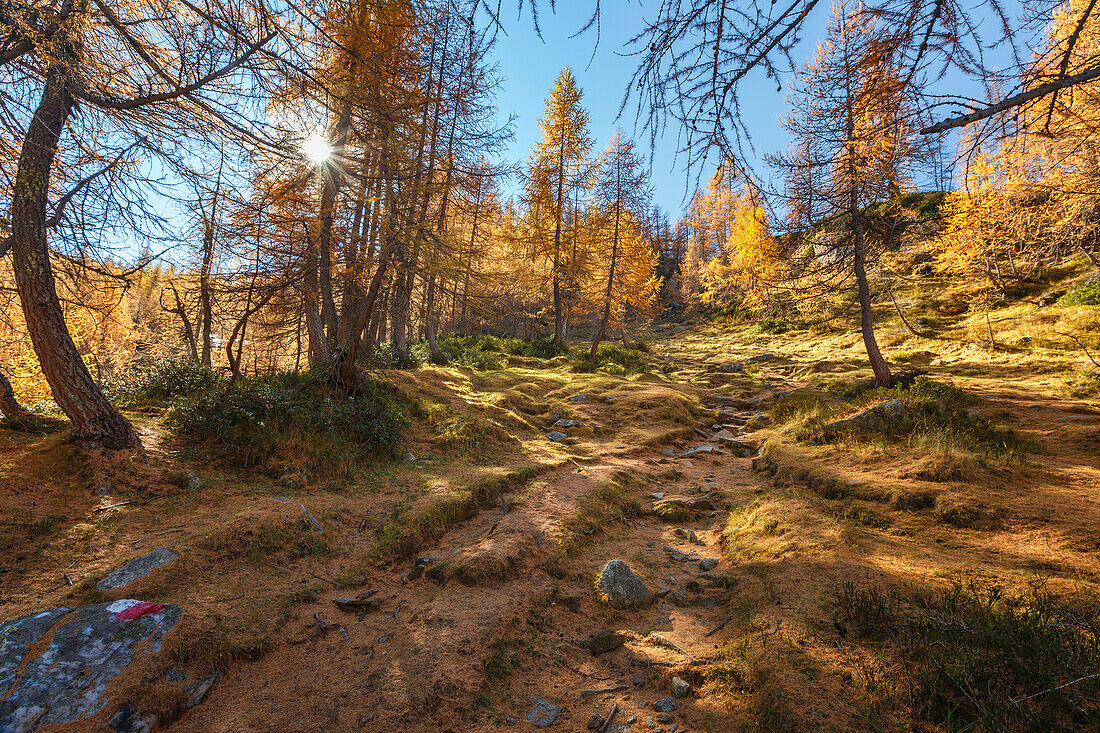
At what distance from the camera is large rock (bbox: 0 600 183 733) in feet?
7.48

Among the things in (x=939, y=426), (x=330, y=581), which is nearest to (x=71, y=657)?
(x=330, y=581)

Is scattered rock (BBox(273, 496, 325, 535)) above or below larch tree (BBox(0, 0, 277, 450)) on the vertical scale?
below

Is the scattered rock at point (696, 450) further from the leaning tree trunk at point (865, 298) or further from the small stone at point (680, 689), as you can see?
the small stone at point (680, 689)

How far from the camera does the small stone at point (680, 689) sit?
8.88ft

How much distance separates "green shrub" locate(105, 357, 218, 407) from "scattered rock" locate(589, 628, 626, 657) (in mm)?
9578

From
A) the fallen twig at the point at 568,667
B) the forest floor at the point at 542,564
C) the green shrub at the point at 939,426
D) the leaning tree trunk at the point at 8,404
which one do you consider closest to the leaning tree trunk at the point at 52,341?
the forest floor at the point at 542,564

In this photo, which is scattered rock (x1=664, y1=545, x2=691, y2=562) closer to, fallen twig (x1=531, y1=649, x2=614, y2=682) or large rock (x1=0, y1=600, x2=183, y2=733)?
fallen twig (x1=531, y1=649, x2=614, y2=682)

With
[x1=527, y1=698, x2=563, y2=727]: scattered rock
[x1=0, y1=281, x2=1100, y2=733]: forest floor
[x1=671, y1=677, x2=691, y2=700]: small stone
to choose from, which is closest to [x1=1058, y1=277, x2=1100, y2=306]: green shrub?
[x1=0, y1=281, x2=1100, y2=733]: forest floor

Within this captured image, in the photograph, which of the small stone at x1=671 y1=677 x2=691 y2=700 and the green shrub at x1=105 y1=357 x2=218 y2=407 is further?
the green shrub at x1=105 y1=357 x2=218 y2=407

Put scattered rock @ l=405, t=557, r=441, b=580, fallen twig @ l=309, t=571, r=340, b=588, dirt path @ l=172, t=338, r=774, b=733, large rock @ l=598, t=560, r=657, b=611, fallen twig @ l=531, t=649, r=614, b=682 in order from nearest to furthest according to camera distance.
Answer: dirt path @ l=172, t=338, r=774, b=733
fallen twig @ l=531, t=649, r=614, b=682
large rock @ l=598, t=560, r=657, b=611
fallen twig @ l=309, t=571, r=340, b=588
scattered rock @ l=405, t=557, r=441, b=580

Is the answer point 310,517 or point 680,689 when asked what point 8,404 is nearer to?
point 310,517

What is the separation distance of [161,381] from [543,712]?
35.9 feet

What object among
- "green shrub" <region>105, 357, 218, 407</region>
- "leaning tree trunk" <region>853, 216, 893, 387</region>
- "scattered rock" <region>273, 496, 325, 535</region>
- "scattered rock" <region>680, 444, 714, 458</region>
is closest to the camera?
"scattered rock" <region>273, 496, 325, 535</region>

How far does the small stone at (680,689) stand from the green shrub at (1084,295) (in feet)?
64.1
